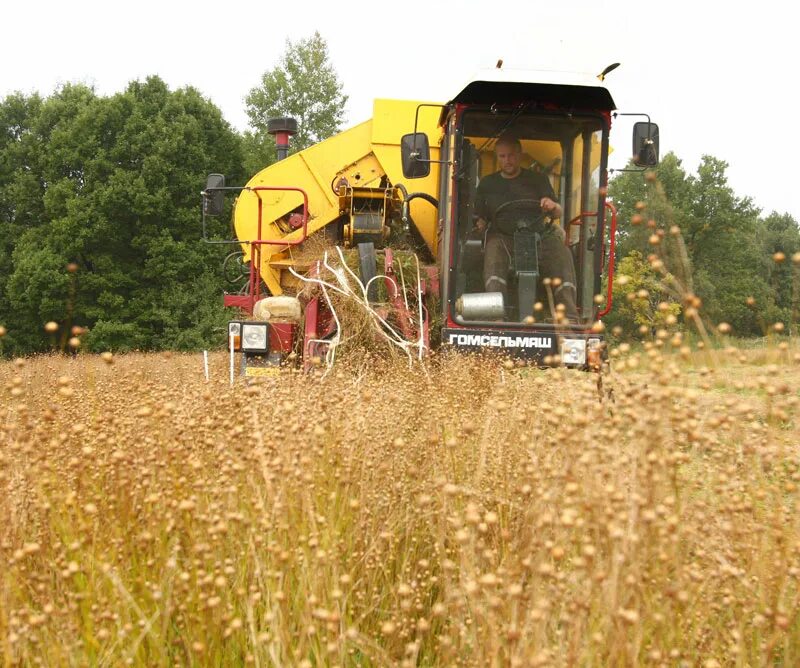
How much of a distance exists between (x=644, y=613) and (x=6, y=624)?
4.49 ft

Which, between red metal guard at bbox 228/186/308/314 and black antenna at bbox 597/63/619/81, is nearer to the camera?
black antenna at bbox 597/63/619/81

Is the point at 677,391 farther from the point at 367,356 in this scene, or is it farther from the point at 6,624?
the point at 367,356

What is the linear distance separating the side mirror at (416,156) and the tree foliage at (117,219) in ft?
57.3

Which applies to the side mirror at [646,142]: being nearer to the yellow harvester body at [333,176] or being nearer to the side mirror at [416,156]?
the side mirror at [416,156]

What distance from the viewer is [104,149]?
26359mm

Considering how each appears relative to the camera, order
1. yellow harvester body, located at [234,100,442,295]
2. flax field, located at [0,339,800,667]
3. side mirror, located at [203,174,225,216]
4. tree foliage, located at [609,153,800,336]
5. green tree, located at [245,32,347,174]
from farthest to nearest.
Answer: tree foliage, located at [609,153,800,336] < green tree, located at [245,32,347,174] < yellow harvester body, located at [234,100,442,295] < side mirror, located at [203,174,225,216] < flax field, located at [0,339,800,667]

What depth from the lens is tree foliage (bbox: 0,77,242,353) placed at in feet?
79.5

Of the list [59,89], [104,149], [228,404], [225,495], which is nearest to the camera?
[225,495]

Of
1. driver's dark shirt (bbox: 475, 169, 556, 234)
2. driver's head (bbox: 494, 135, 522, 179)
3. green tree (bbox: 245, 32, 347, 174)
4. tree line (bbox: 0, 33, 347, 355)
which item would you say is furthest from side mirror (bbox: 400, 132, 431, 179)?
green tree (bbox: 245, 32, 347, 174)

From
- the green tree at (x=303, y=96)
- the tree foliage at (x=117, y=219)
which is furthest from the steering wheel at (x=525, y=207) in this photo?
the green tree at (x=303, y=96)

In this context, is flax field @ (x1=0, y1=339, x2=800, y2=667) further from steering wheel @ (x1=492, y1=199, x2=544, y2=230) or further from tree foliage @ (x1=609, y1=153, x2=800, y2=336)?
tree foliage @ (x1=609, y1=153, x2=800, y2=336)

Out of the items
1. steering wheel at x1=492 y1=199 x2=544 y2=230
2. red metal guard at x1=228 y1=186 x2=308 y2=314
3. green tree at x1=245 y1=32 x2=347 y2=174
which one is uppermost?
green tree at x1=245 y1=32 x2=347 y2=174

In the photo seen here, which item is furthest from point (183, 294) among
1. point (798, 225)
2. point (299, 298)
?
point (798, 225)

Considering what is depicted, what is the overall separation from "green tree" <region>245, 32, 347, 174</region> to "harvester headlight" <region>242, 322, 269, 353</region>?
988 inches
